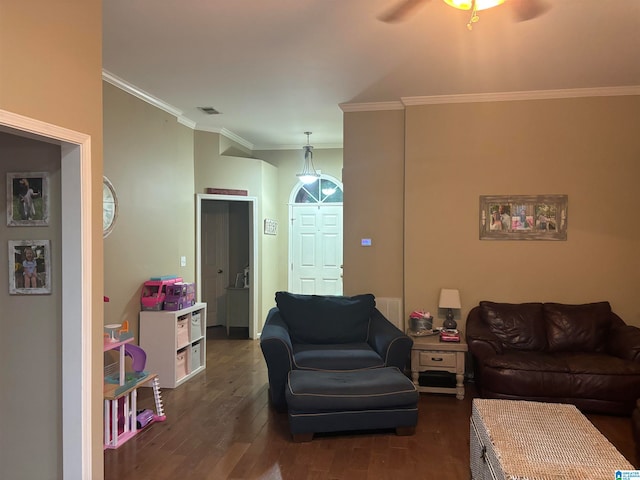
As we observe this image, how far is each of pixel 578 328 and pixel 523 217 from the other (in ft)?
3.72

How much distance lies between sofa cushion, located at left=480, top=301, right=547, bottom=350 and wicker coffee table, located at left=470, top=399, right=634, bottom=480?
1529 millimetres

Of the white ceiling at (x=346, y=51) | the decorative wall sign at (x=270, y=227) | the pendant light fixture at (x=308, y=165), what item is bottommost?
the decorative wall sign at (x=270, y=227)

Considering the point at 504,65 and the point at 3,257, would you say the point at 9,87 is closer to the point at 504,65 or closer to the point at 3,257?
the point at 3,257

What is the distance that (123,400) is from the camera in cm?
347

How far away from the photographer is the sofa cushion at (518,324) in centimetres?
429

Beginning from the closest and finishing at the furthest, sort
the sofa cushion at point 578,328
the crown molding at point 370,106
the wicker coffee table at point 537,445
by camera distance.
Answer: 1. the wicker coffee table at point 537,445
2. the sofa cushion at point 578,328
3. the crown molding at point 370,106

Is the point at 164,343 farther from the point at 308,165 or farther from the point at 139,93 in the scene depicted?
the point at 308,165

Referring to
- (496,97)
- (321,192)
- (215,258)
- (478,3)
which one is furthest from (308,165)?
(478,3)

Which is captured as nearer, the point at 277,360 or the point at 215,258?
the point at 277,360

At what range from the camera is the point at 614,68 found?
389cm

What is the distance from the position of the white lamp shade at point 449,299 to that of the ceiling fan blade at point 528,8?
250 centimetres

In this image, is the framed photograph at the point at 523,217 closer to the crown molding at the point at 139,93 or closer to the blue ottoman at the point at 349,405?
the blue ottoman at the point at 349,405

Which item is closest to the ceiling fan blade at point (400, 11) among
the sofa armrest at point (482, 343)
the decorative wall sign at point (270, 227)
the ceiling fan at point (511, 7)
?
the ceiling fan at point (511, 7)

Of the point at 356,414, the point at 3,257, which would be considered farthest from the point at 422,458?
the point at 3,257
